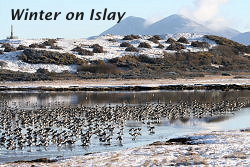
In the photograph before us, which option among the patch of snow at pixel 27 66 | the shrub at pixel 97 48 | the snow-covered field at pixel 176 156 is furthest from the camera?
the shrub at pixel 97 48

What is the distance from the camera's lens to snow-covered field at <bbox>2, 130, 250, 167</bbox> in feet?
84.1

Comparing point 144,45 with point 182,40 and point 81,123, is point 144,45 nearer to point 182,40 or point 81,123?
point 182,40

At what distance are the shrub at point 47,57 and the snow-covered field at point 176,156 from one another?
92385 millimetres

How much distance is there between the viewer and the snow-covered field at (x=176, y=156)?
25.6 meters

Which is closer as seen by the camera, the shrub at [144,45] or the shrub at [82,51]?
the shrub at [82,51]

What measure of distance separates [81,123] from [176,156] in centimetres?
1648

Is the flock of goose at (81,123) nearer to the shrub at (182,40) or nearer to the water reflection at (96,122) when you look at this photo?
the water reflection at (96,122)

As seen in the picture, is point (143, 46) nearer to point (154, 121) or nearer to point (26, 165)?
point (154, 121)

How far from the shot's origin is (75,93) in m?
78.4

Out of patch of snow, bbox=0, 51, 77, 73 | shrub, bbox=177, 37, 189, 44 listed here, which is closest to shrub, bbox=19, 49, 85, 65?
patch of snow, bbox=0, 51, 77, 73

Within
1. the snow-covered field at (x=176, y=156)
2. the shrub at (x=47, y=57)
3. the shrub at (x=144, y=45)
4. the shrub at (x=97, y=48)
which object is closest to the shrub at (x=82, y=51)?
the shrub at (x=97, y=48)

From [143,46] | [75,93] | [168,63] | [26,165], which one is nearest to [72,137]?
[26,165]

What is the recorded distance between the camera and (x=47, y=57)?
408 feet

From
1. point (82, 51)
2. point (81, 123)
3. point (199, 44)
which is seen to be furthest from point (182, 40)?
point (81, 123)
